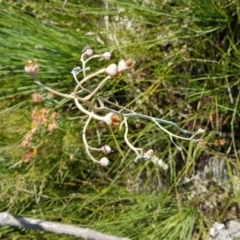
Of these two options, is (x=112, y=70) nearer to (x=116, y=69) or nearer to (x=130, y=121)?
(x=116, y=69)

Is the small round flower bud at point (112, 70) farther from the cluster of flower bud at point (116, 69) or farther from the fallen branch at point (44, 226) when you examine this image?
the fallen branch at point (44, 226)

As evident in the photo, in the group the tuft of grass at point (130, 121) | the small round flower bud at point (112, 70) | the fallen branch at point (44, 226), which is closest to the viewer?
the small round flower bud at point (112, 70)

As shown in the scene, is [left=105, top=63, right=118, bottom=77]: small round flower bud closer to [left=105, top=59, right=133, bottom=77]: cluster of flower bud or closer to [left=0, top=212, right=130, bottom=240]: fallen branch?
[left=105, top=59, right=133, bottom=77]: cluster of flower bud

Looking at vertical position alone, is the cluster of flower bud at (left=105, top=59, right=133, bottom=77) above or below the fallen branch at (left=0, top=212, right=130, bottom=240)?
above

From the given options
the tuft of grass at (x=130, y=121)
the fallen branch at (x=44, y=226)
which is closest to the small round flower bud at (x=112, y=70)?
the fallen branch at (x=44, y=226)

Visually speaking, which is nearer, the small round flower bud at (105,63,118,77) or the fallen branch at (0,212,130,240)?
the small round flower bud at (105,63,118,77)

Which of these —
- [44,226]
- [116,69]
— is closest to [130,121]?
[44,226]

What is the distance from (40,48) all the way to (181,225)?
1.94 ft

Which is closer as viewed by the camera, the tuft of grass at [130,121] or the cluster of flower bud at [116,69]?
the cluster of flower bud at [116,69]

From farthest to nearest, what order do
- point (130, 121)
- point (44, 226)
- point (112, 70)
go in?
point (130, 121), point (44, 226), point (112, 70)

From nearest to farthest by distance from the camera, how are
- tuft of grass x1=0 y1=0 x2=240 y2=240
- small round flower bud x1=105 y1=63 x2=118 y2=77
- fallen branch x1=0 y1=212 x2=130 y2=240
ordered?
1. small round flower bud x1=105 y1=63 x2=118 y2=77
2. fallen branch x1=0 y1=212 x2=130 y2=240
3. tuft of grass x1=0 y1=0 x2=240 y2=240

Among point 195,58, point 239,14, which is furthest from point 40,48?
point 239,14

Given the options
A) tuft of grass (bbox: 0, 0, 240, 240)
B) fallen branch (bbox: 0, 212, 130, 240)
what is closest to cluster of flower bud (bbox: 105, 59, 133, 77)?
fallen branch (bbox: 0, 212, 130, 240)

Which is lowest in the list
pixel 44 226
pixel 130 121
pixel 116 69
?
pixel 130 121
